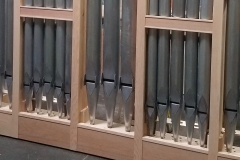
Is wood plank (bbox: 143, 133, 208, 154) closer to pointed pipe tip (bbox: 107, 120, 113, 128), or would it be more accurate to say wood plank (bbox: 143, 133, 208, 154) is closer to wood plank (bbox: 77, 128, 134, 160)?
wood plank (bbox: 77, 128, 134, 160)

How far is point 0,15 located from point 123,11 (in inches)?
32.5

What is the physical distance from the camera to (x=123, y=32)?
2.71m

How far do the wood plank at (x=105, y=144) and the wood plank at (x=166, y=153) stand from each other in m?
0.09

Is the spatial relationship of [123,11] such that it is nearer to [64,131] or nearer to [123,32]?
[123,32]

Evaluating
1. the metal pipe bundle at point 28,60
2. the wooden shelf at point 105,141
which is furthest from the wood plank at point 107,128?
the metal pipe bundle at point 28,60

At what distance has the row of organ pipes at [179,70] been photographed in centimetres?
250

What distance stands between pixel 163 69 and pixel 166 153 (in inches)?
16.8

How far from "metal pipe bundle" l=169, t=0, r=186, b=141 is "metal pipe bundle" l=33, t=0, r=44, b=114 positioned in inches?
31.6

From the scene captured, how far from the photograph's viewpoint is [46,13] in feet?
9.48

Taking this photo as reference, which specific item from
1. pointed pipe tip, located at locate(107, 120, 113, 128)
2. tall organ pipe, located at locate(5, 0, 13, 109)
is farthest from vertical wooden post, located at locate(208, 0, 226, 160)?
tall organ pipe, located at locate(5, 0, 13, 109)

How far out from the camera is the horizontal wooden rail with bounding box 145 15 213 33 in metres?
2.45

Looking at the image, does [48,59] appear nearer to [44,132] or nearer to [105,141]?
[44,132]

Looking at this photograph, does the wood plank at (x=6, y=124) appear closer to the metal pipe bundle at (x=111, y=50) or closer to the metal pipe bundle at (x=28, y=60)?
the metal pipe bundle at (x=28, y=60)

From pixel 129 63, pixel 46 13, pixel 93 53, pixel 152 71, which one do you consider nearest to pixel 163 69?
pixel 152 71
